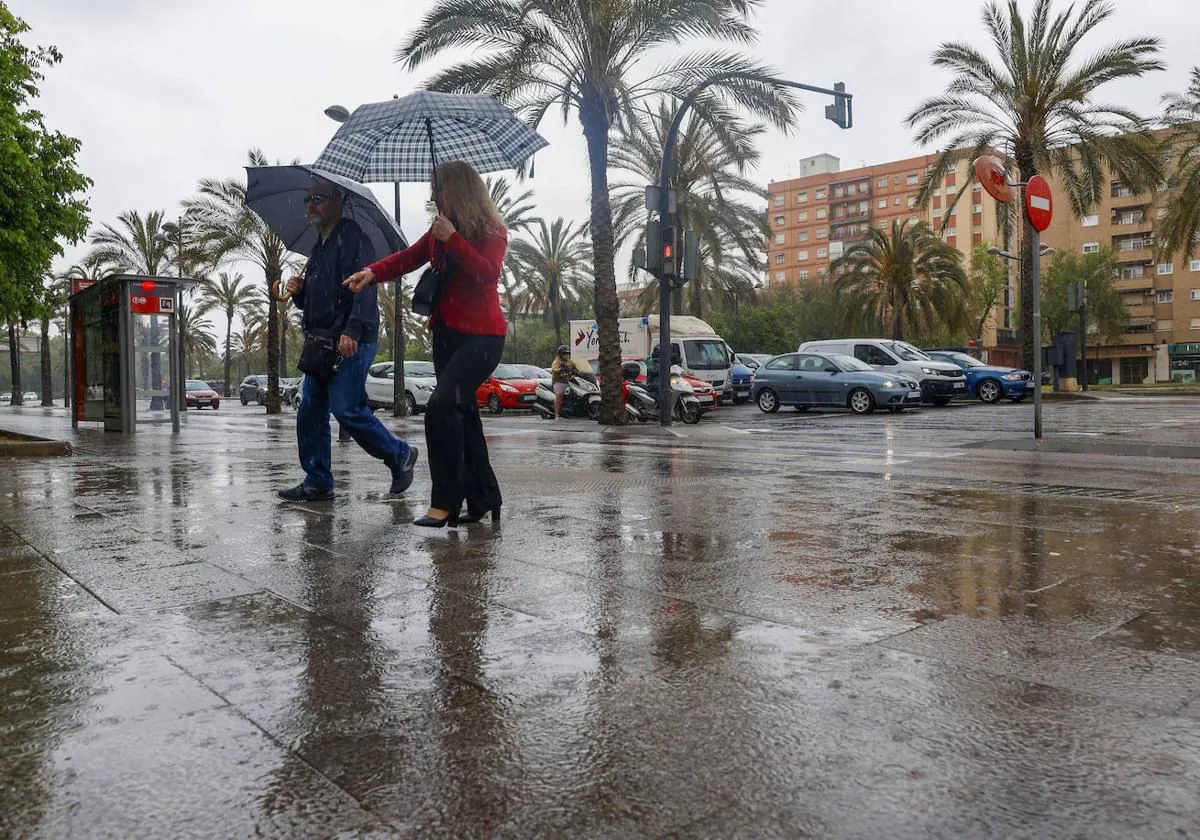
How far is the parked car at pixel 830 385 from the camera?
70.2 ft

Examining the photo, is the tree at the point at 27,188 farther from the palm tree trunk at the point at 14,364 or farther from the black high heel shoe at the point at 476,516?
the palm tree trunk at the point at 14,364

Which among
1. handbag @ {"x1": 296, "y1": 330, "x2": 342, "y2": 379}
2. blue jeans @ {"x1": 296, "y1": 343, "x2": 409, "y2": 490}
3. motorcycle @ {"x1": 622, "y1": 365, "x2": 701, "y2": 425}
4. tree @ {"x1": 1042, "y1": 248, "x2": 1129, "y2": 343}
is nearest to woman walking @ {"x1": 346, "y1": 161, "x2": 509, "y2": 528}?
handbag @ {"x1": 296, "y1": 330, "x2": 342, "y2": 379}

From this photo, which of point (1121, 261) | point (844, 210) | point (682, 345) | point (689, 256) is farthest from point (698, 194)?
point (844, 210)

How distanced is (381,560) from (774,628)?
1.80 meters

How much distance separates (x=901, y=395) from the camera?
21234 millimetres

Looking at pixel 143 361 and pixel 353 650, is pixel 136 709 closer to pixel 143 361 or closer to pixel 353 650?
pixel 353 650

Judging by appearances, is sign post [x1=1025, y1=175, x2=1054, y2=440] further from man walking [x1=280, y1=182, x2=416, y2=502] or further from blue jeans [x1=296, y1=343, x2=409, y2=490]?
man walking [x1=280, y1=182, x2=416, y2=502]

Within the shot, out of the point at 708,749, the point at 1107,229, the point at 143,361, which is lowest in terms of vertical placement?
the point at 708,749

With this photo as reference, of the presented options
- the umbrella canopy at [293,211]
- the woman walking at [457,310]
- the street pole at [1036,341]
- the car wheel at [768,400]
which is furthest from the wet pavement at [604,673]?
the car wheel at [768,400]

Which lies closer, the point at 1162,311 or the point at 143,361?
the point at 143,361

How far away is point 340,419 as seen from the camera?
18.8 ft

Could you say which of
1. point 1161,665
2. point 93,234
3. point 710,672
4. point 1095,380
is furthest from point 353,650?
point 1095,380

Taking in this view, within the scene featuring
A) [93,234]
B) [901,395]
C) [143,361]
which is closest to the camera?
[143,361]

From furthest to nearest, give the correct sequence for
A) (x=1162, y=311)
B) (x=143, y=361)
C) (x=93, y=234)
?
(x=1162, y=311)
(x=93, y=234)
(x=143, y=361)
